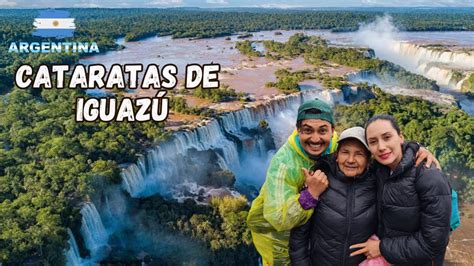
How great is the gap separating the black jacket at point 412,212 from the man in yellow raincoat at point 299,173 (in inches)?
17.3

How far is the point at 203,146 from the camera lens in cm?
2198

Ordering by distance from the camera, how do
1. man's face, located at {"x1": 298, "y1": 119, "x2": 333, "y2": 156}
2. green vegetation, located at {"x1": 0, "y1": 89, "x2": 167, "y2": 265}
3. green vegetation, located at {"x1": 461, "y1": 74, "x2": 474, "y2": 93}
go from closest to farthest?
man's face, located at {"x1": 298, "y1": 119, "x2": 333, "y2": 156}, green vegetation, located at {"x1": 0, "y1": 89, "x2": 167, "y2": 265}, green vegetation, located at {"x1": 461, "y1": 74, "x2": 474, "y2": 93}

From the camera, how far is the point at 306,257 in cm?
351

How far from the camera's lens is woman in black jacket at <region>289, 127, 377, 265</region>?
3.26 m

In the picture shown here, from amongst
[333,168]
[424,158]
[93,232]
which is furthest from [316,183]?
[93,232]

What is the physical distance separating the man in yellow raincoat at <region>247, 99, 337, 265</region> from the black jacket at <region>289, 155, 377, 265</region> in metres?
0.10

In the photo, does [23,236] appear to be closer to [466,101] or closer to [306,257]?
[306,257]

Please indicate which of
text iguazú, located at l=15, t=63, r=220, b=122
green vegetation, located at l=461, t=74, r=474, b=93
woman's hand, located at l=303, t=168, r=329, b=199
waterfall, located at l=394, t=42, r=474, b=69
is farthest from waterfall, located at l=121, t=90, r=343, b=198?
waterfall, located at l=394, t=42, r=474, b=69

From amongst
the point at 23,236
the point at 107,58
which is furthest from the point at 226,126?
the point at 107,58

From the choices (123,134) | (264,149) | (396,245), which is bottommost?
(264,149)

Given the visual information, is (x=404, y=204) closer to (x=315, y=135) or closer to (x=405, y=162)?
(x=405, y=162)

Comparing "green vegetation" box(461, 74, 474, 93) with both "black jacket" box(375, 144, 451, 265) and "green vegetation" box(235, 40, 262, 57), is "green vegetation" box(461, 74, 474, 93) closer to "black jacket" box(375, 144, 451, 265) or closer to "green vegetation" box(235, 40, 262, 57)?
"green vegetation" box(235, 40, 262, 57)

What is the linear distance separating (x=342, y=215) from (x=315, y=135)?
1.98 ft

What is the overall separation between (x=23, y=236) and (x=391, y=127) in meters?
11.6
